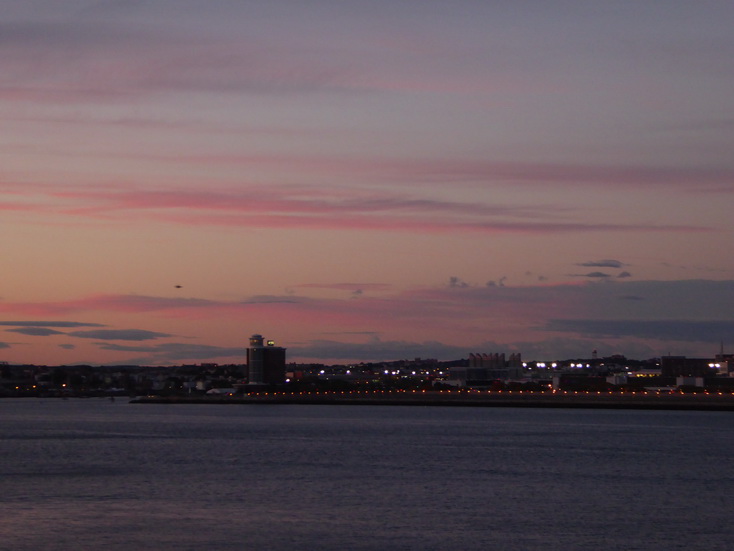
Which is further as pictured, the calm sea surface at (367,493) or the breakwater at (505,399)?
the breakwater at (505,399)

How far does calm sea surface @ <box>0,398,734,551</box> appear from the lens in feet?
Result: 115

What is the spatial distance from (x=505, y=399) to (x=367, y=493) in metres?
124

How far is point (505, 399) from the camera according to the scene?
168125mm

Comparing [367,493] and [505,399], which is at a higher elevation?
[505,399]

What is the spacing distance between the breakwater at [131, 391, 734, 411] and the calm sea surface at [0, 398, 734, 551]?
6331cm

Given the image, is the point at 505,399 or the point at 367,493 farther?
the point at 505,399

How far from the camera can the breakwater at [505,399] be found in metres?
149

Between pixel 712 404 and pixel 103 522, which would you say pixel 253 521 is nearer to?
pixel 103 522

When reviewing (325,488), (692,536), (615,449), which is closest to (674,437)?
(615,449)

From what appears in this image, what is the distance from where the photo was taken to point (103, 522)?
3756 centimetres

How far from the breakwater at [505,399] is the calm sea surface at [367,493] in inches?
2492

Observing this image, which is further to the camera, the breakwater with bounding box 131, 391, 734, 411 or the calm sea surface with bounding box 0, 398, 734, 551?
the breakwater with bounding box 131, 391, 734, 411

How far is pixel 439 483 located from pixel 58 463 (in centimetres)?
2388

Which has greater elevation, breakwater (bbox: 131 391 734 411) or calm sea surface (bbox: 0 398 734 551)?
breakwater (bbox: 131 391 734 411)
